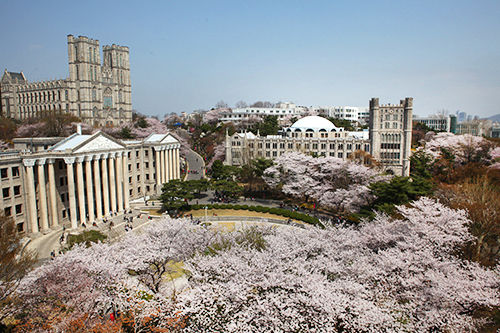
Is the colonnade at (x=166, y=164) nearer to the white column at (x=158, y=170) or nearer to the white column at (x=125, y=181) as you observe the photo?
the white column at (x=158, y=170)

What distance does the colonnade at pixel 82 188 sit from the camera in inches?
1590

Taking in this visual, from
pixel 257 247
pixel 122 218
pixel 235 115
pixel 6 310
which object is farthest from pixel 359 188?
pixel 235 115

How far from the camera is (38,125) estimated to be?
78000mm

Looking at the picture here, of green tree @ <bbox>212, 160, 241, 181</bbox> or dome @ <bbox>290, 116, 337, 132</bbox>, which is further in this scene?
dome @ <bbox>290, 116, 337, 132</bbox>

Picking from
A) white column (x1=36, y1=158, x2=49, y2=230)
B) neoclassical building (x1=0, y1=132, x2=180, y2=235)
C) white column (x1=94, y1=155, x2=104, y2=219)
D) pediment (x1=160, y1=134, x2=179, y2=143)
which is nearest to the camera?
neoclassical building (x1=0, y1=132, x2=180, y2=235)

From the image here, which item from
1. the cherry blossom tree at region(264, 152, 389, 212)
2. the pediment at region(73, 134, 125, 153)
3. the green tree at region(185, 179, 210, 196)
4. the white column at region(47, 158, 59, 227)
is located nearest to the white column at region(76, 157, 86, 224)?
the pediment at region(73, 134, 125, 153)

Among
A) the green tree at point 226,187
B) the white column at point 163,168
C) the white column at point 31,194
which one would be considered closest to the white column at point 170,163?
the white column at point 163,168

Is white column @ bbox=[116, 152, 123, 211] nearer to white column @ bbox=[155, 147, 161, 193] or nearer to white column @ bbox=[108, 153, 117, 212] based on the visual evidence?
white column @ bbox=[108, 153, 117, 212]

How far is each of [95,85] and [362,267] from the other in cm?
10253

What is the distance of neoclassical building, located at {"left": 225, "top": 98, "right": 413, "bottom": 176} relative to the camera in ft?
237

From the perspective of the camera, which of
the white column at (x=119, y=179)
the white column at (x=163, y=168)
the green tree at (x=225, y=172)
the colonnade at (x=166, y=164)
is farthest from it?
the green tree at (x=225, y=172)

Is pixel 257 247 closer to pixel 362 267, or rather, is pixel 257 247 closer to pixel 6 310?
pixel 362 267

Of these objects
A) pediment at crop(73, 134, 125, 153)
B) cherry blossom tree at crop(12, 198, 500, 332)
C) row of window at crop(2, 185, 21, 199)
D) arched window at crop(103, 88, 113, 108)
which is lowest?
cherry blossom tree at crop(12, 198, 500, 332)

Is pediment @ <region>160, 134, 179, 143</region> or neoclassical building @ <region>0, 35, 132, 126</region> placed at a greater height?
neoclassical building @ <region>0, 35, 132, 126</region>
